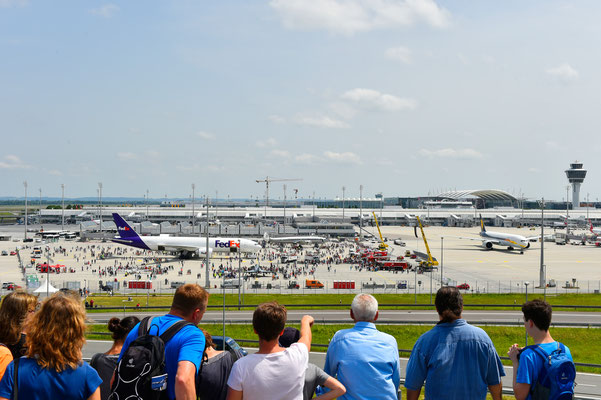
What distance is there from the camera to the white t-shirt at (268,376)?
14.6ft

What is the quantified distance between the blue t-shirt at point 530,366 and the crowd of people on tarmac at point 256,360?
0.03ft

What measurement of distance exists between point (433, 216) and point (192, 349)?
153920mm

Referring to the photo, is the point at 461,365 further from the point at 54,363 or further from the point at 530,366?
the point at 54,363

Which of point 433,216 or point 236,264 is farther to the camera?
point 433,216

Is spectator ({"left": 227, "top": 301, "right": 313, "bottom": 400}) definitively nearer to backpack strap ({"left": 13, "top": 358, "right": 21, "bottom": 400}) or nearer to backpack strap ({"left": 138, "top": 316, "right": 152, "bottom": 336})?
backpack strap ({"left": 138, "top": 316, "right": 152, "bottom": 336})

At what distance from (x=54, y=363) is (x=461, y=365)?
3.93 m

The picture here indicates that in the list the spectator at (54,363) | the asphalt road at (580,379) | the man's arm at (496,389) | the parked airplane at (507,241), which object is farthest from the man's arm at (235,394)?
the parked airplane at (507,241)

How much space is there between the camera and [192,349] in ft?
14.6

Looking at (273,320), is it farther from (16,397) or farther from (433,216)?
(433,216)

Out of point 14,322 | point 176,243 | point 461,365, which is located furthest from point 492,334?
point 176,243

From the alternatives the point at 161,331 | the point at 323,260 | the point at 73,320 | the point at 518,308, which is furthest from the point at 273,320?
the point at 323,260

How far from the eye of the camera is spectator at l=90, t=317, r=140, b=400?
19.1 feet

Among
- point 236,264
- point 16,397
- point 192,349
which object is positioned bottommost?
point 236,264

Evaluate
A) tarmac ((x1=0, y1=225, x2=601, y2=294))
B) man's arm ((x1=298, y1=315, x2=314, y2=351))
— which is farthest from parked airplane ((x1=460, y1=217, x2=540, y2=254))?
man's arm ((x1=298, y1=315, x2=314, y2=351))
